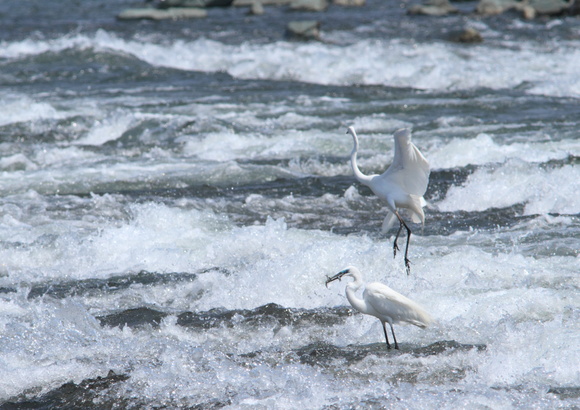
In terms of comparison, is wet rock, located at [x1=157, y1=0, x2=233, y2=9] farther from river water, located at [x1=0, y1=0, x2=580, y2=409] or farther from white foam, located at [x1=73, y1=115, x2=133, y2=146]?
white foam, located at [x1=73, y1=115, x2=133, y2=146]

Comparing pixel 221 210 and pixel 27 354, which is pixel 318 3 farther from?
pixel 27 354

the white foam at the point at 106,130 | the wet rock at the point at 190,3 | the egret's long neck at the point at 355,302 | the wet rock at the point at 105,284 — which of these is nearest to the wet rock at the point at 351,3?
the wet rock at the point at 190,3

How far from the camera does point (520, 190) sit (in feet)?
26.3

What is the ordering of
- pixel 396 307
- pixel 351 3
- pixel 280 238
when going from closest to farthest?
pixel 396 307
pixel 280 238
pixel 351 3

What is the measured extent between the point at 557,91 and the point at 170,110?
6.96 meters

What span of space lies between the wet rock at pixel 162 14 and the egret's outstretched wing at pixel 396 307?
23010 millimetres

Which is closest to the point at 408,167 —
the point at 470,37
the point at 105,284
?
the point at 105,284

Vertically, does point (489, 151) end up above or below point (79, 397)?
above

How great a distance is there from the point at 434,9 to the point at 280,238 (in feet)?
67.2

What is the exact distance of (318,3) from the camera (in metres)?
27.9

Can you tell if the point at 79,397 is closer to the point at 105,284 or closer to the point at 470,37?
the point at 105,284

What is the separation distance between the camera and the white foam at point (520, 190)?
7.58 m

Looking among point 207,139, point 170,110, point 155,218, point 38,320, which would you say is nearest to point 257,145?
point 207,139

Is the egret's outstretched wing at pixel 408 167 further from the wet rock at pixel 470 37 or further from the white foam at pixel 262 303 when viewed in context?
the wet rock at pixel 470 37
